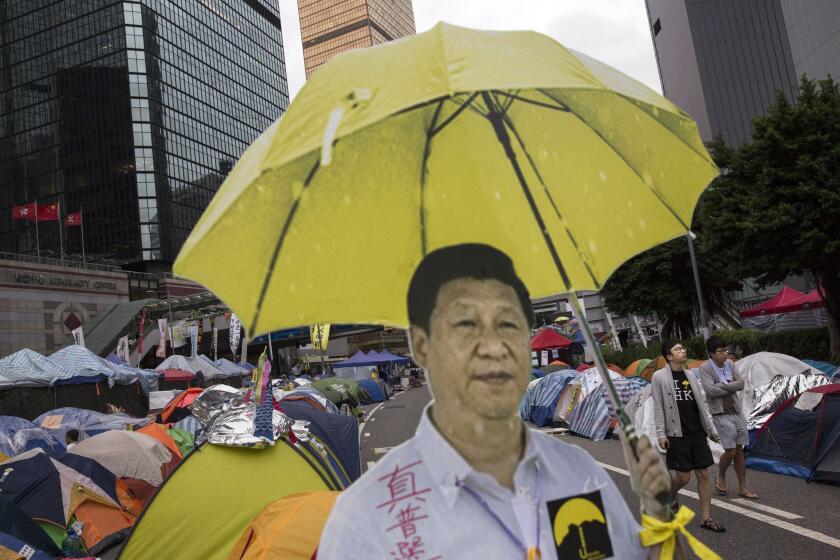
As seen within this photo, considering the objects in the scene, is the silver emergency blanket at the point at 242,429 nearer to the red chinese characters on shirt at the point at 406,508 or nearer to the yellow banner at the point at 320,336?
the red chinese characters on shirt at the point at 406,508

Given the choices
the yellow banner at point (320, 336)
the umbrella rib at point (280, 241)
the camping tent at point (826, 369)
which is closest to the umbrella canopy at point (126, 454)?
the umbrella rib at point (280, 241)

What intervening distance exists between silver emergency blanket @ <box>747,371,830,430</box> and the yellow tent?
8.19 meters

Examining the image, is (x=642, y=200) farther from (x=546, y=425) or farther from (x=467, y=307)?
(x=546, y=425)

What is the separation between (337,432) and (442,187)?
21.6 ft

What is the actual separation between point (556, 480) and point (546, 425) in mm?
14811

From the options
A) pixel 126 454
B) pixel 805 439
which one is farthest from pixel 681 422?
pixel 126 454

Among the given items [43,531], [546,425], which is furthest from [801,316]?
[43,531]

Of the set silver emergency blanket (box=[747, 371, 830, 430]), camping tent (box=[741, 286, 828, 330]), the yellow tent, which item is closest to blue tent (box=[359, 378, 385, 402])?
camping tent (box=[741, 286, 828, 330])

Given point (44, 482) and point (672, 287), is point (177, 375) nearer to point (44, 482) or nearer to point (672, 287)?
point (44, 482)

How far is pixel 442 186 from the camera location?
1861 mm

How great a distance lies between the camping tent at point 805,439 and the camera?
25.1 ft

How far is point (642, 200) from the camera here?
6.81 ft

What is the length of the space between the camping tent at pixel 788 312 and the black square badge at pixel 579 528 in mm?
23014

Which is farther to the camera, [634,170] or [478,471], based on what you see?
[634,170]
